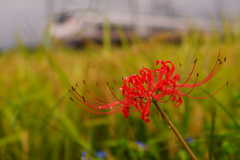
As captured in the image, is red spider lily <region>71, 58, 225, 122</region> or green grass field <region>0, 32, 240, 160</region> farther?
green grass field <region>0, 32, 240, 160</region>

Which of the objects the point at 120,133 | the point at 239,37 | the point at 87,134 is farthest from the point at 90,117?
the point at 239,37

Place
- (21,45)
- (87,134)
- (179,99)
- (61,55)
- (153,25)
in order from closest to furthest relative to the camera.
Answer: (179,99), (87,134), (21,45), (61,55), (153,25)

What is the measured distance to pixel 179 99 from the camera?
1.96 ft

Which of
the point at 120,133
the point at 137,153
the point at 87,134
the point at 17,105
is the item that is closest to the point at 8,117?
the point at 17,105

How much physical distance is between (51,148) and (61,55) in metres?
2.55

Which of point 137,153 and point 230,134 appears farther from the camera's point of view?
point 137,153

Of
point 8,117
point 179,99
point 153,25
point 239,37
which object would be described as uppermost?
point 179,99

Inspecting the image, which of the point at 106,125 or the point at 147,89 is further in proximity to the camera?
the point at 106,125

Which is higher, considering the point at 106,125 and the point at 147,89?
the point at 147,89

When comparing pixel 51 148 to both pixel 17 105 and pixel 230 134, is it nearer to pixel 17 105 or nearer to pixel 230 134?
pixel 17 105

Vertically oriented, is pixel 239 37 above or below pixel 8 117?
above

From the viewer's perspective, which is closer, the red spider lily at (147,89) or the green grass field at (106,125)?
the red spider lily at (147,89)

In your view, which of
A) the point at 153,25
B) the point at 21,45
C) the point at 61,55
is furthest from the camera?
the point at 153,25

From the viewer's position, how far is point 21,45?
219cm
